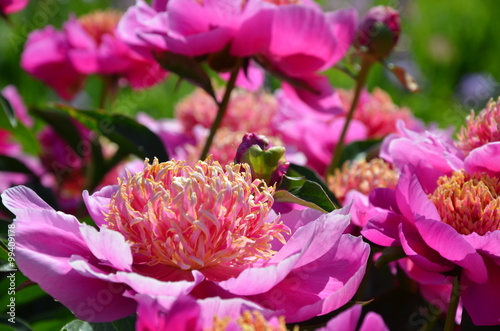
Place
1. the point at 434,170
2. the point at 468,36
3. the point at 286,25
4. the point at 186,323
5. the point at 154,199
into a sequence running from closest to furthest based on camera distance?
the point at 186,323, the point at 154,199, the point at 434,170, the point at 286,25, the point at 468,36

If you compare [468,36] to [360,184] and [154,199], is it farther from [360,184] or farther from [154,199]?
[154,199]

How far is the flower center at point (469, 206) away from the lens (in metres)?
0.59

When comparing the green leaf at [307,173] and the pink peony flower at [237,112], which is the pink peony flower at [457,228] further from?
the pink peony flower at [237,112]

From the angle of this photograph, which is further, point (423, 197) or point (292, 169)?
point (292, 169)

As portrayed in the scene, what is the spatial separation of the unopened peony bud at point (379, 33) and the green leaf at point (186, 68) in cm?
23

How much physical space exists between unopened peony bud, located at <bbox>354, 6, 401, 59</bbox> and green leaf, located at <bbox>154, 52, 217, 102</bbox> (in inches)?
9.2

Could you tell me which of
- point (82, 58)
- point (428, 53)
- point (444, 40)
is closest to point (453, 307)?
point (82, 58)

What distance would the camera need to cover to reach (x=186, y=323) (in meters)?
0.40

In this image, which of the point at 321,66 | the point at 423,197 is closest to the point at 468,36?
the point at 321,66

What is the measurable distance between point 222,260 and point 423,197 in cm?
16

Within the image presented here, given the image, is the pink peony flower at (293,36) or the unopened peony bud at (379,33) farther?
the unopened peony bud at (379,33)

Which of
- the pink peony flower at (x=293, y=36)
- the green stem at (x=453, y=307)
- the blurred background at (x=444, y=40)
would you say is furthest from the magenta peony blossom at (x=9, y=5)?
the blurred background at (x=444, y=40)

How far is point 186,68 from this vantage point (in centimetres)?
80

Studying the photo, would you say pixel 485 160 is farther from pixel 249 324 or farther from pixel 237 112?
pixel 237 112
